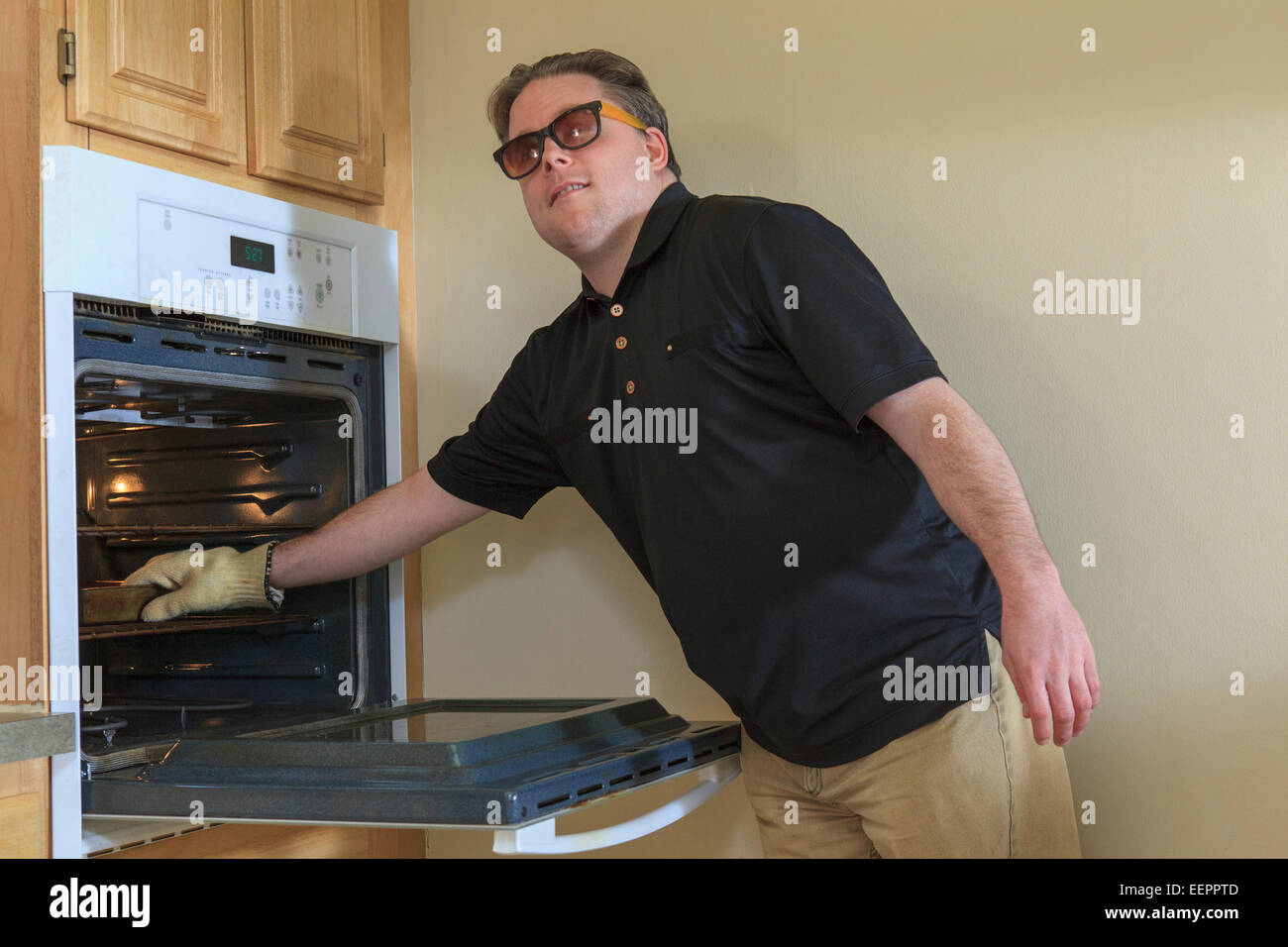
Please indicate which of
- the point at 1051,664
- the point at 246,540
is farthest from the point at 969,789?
the point at 246,540

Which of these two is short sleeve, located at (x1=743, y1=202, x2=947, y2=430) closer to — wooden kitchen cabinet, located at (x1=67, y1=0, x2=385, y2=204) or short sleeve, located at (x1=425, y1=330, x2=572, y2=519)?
short sleeve, located at (x1=425, y1=330, x2=572, y2=519)

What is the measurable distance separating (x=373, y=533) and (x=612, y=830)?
2.34 feet

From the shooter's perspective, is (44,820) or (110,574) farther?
(110,574)

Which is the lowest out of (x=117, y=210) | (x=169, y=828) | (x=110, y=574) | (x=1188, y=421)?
(x=169, y=828)

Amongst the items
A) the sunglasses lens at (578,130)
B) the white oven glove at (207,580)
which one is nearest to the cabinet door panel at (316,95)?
the sunglasses lens at (578,130)

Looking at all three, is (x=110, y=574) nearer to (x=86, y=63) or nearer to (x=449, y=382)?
(x=449, y=382)

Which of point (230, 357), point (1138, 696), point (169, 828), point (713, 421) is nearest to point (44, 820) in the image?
point (169, 828)

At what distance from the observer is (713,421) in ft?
5.56

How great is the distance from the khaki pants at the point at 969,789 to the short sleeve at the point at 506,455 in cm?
64

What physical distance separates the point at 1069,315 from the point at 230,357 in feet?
4.03

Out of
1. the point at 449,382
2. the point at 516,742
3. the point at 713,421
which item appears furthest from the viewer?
the point at 449,382

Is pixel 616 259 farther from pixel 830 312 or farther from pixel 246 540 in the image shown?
pixel 246 540

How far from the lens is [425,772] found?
1322mm

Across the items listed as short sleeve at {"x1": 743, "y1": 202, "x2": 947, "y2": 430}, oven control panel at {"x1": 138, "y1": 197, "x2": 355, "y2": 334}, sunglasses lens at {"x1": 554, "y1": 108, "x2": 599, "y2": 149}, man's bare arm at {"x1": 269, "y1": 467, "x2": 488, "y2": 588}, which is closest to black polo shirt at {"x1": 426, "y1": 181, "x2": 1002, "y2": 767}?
short sleeve at {"x1": 743, "y1": 202, "x2": 947, "y2": 430}
